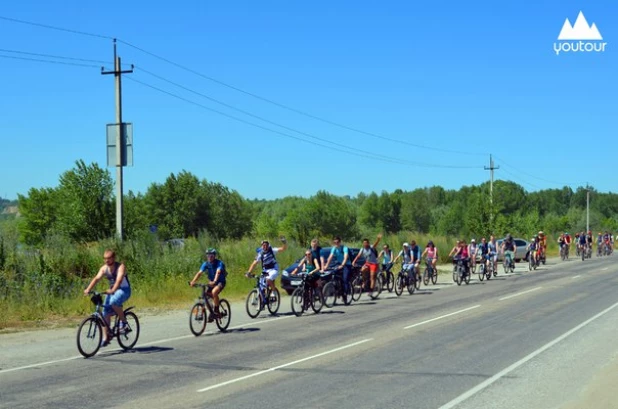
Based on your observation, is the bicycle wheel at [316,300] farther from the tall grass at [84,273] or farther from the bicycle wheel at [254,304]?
the tall grass at [84,273]

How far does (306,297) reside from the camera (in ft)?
66.9

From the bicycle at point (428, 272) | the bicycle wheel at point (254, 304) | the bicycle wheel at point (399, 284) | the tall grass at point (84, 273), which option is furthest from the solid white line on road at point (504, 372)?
the bicycle at point (428, 272)

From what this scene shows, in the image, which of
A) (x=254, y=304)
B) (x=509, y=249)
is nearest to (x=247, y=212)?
(x=509, y=249)

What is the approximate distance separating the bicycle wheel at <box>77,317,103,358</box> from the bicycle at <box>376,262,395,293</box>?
14143 millimetres

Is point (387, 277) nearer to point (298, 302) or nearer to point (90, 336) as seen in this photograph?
point (298, 302)

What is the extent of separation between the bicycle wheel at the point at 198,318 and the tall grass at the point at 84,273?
15.7ft

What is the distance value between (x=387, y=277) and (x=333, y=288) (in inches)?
215

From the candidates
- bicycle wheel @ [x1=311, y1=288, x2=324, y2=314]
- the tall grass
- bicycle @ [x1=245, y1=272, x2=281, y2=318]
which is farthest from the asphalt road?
the tall grass

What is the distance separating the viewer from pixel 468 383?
1041cm

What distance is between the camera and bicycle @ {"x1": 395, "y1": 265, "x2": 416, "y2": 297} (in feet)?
88.4

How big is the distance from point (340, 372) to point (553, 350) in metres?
4.58

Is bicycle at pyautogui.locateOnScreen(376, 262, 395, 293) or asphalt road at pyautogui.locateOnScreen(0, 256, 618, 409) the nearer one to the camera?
asphalt road at pyautogui.locateOnScreen(0, 256, 618, 409)

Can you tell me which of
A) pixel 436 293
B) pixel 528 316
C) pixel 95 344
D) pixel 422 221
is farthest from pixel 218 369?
pixel 422 221

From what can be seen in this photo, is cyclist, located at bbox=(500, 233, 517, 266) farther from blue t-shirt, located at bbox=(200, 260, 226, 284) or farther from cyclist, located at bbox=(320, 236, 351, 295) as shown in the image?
blue t-shirt, located at bbox=(200, 260, 226, 284)
